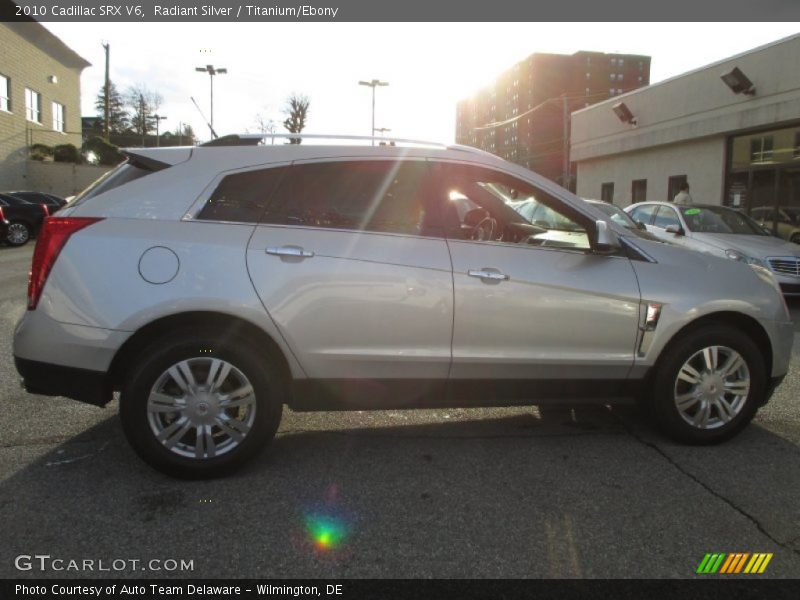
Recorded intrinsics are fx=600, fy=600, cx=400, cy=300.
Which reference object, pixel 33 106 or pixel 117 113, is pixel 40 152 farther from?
pixel 117 113

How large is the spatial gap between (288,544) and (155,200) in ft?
6.18

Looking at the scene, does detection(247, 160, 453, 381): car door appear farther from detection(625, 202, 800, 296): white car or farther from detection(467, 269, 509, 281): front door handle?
detection(625, 202, 800, 296): white car

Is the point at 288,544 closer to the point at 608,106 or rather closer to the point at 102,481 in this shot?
the point at 102,481

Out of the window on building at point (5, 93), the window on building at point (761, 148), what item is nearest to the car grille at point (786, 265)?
the window on building at point (761, 148)

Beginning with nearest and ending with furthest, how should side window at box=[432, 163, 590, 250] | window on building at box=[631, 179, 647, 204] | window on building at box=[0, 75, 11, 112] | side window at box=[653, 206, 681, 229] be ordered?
1. side window at box=[432, 163, 590, 250]
2. side window at box=[653, 206, 681, 229]
3. window on building at box=[631, 179, 647, 204]
4. window on building at box=[0, 75, 11, 112]

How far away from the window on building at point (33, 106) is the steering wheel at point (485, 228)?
32579 mm

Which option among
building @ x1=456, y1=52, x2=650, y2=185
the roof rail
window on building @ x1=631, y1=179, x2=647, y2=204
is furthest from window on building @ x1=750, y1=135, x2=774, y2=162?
building @ x1=456, y1=52, x2=650, y2=185

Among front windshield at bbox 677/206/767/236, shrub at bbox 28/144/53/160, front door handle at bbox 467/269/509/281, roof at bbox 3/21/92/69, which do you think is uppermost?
roof at bbox 3/21/92/69

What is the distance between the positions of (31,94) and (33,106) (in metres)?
0.62

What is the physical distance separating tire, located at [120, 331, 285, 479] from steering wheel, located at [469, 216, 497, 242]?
162 cm

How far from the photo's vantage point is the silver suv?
10.1 ft

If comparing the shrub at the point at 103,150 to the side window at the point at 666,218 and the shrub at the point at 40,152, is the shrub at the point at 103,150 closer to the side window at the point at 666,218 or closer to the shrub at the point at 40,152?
the shrub at the point at 40,152

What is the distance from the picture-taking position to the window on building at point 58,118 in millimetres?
33094

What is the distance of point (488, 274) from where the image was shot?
3.37 metres
